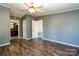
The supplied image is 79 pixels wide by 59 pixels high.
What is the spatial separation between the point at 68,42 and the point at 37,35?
353 cm

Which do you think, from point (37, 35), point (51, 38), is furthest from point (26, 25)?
point (51, 38)

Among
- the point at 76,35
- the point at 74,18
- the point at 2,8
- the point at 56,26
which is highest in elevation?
the point at 2,8

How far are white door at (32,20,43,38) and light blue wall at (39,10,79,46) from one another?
61cm

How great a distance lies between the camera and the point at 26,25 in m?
6.90

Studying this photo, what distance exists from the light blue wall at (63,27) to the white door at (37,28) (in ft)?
2.01

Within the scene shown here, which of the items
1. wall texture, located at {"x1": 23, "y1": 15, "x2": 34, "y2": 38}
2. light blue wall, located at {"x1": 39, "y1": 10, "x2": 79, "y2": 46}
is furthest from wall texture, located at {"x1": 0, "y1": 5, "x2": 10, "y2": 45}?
light blue wall, located at {"x1": 39, "y1": 10, "x2": 79, "y2": 46}

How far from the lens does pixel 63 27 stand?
5.26 m

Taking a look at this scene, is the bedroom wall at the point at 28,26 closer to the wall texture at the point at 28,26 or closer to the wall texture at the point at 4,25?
the wall texture at the point at 28,26

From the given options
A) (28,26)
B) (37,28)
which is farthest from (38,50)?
(37,28)

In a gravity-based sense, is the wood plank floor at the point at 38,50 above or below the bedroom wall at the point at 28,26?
below

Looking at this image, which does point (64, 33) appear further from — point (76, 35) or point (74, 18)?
point (74, 18)

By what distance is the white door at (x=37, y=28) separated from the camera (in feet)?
23.9

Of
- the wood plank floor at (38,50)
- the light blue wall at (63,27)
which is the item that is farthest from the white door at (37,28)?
the wood plank floor at (38,50)

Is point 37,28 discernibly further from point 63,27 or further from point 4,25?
point 4,25
